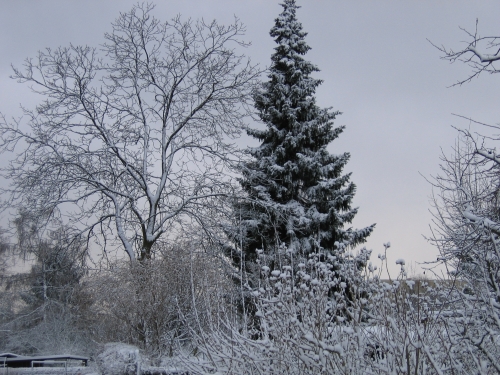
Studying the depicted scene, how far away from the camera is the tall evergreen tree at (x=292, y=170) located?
17.2m

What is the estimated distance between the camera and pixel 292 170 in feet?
59.2

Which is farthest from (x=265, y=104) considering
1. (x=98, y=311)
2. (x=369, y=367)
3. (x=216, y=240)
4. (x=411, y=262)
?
(x=369, y=367)

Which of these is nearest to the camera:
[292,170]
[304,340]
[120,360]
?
[304,340]

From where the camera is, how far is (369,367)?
14.7 ft

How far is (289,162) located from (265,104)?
3036 millimetres

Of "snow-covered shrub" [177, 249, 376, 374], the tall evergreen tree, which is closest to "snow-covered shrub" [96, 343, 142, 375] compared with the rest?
the tall evergreen tree

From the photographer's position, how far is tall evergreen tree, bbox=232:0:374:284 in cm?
1723

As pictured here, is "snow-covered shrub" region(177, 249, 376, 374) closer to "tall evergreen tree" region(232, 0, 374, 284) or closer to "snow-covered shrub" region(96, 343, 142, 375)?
"snow-covered shrub" region(96, 343, 142, 375)

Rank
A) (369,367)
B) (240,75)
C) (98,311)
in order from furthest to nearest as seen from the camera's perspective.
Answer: (240,75), (98,311), (369,367)

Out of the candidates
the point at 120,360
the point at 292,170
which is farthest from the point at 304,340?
the point at 292,170

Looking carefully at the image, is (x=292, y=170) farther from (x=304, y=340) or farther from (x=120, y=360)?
(x=304, y=340)

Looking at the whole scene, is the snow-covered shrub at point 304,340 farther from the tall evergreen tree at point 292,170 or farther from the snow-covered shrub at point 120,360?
the tall evergreen tree at point 292,170

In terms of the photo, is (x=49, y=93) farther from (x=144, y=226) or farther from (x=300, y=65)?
(x=300, y=65)

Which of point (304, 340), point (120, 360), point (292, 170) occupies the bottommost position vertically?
point (120, 360)
